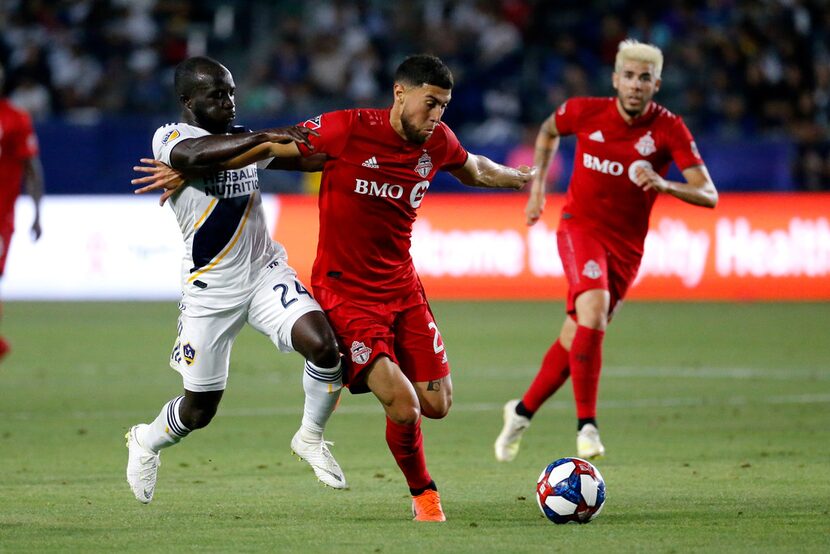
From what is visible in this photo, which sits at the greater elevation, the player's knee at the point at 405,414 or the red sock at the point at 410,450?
the player's knee at the point at 405,414

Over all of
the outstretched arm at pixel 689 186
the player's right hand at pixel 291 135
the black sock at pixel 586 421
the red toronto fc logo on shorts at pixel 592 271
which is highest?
the player's right hand at pixel 291 135

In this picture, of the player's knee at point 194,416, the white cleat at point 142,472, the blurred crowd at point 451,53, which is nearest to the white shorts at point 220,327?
the player's knee at point 194,416

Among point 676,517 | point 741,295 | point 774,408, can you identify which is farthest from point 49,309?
point 676,517

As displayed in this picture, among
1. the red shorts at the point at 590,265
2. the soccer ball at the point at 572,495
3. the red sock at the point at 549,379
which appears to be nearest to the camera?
the soccer ball at the point at 572,495

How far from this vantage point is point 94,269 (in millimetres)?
19062

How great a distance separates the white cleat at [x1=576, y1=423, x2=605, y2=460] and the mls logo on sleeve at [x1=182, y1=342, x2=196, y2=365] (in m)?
2.36

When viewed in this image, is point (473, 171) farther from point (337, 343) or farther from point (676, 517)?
point (676, 517)

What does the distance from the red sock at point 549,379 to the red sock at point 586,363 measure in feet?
0.81

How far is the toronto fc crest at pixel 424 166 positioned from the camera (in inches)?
257

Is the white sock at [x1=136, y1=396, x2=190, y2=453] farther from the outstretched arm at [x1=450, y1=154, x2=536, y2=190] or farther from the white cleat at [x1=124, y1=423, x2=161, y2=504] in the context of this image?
the outstretched arm at [x1=450, y1=154, x2=536, y2=190]

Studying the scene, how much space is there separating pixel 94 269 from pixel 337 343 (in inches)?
522

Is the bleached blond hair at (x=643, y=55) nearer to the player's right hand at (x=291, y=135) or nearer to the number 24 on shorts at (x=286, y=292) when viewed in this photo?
the player's right hand at (x=291, y=135)

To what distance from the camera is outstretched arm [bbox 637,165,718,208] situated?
759cm

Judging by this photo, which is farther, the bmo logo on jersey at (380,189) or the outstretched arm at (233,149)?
the bmo logo on jersey at (380,189)
